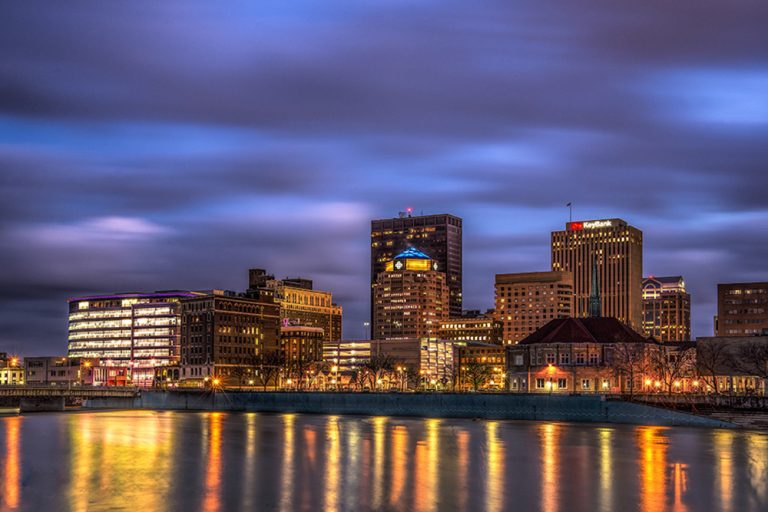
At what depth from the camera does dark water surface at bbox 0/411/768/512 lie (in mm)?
62625

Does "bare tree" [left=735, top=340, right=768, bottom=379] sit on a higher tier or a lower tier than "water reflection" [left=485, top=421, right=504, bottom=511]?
higher

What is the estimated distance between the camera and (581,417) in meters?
157

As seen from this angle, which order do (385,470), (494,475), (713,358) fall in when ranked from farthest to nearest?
(713,358)
(385,470)
(494,475)

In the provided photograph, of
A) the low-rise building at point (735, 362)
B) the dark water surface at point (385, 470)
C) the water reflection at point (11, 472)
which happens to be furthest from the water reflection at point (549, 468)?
the low-rise building at point (735, 362)

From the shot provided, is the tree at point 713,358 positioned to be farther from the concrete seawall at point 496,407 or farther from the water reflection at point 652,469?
the water reflection at point 652,469

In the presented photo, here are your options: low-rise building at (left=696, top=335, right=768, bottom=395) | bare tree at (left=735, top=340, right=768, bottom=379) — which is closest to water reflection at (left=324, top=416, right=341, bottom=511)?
bare tree at (left=735, top=340, right=768, bottom=379)

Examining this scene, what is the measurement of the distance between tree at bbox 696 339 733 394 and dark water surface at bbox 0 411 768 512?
214 feet

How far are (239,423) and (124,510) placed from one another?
91802 millimetres

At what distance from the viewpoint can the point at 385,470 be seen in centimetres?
7812

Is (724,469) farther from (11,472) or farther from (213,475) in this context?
(11,472)

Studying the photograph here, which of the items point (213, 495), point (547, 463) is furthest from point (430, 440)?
point (213, 495)

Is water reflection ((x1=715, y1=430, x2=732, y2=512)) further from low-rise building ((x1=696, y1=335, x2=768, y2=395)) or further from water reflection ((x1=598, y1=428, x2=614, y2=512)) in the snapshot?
low-rise building ((x1=696, y1=335, x2=768, y2=395))

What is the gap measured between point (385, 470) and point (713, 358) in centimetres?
12023

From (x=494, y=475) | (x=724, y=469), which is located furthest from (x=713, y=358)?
(x=494, y=475)
